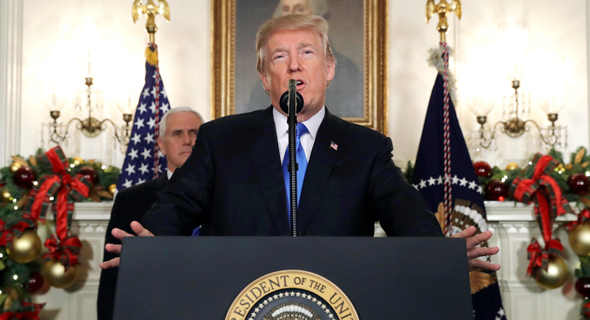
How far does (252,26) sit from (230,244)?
4.06 meters

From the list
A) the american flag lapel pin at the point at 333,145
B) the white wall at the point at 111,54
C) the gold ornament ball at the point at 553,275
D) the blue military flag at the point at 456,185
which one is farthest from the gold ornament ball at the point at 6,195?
the gold ornament ball at the point at 553,275

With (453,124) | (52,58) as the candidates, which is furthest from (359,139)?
(52,58)

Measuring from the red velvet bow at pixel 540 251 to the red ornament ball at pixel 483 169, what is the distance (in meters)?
0.60

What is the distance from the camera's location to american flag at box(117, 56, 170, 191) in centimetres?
418

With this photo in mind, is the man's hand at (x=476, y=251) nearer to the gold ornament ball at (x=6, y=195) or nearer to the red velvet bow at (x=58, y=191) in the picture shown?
the red velvet bow at (x=58, y=191)

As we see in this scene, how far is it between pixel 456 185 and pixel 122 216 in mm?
2312

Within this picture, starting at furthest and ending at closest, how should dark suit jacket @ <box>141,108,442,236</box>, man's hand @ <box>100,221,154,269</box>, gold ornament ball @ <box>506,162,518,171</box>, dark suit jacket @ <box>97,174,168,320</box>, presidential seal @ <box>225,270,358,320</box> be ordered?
gold ornament ball @ <box>506,162,518,171</box>, dark suit jacket @ <box>97,174,168,320</box>, dark suit jacket @ <box>141,108,442,236</box>, man's hand @ <box>100,221,154,269</box>, presidential seal @ <box>225,270,358,320</box>

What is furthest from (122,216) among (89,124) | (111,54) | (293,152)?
(111,54)

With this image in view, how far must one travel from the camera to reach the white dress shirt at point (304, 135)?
1.78 meters

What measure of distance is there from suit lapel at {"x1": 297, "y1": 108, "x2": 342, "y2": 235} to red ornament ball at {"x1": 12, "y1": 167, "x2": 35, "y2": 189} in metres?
3.13

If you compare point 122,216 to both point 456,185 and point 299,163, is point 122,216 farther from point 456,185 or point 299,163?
point 456,185

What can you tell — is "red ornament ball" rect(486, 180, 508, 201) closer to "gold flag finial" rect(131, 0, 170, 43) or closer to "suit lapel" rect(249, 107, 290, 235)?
"gold flag finial" rect(131, 0, 170, 43)

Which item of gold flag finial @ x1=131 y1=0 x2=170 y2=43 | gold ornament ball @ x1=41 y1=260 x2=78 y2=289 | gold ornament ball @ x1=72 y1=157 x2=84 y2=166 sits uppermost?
gold flag finial @ x1=131 y1=0 x2=170 y2=43

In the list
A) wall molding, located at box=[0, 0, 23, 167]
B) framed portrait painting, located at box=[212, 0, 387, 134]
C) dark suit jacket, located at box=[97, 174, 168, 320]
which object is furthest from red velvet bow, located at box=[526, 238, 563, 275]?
wall molding, located at box=[0, 0, 23, 167]
